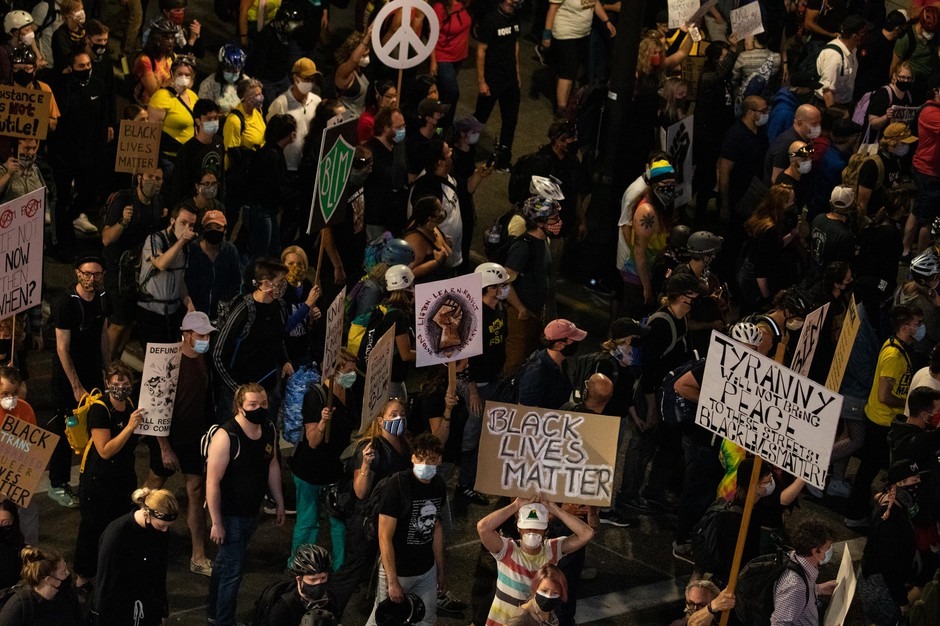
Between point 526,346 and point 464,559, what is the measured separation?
6.68 feet

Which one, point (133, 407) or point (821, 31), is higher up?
point (821, 31)

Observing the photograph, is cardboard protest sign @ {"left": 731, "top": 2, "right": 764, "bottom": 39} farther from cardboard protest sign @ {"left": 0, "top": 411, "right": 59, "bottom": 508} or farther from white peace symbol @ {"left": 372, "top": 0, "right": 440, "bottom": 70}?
cardboard protest sign @ {"left": 0, "top": 411, "right": 59, "bottom": 508}

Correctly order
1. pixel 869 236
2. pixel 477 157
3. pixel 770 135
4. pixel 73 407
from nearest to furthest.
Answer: pixel 73 407 < pixel 869 236 < pixel 770 135 < pixel 477 157

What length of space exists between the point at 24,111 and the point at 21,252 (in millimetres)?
2091

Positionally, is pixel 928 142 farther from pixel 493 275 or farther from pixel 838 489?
pixel 493 275

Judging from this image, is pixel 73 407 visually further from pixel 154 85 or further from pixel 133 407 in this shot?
pixel 154 85

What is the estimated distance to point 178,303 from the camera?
12719 millimetres

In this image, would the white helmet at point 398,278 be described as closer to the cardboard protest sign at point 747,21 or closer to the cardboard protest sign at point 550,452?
the cardboard protest sign at point 550,452

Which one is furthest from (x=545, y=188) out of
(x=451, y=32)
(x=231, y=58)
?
(x=451, y=32)

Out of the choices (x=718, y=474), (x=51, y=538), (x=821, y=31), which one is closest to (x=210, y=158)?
(x=51, y=538)

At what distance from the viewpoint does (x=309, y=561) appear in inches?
385

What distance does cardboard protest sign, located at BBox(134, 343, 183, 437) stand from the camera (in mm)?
11062

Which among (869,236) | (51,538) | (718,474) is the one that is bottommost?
(51,538)

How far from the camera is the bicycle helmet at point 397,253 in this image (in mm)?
12594
